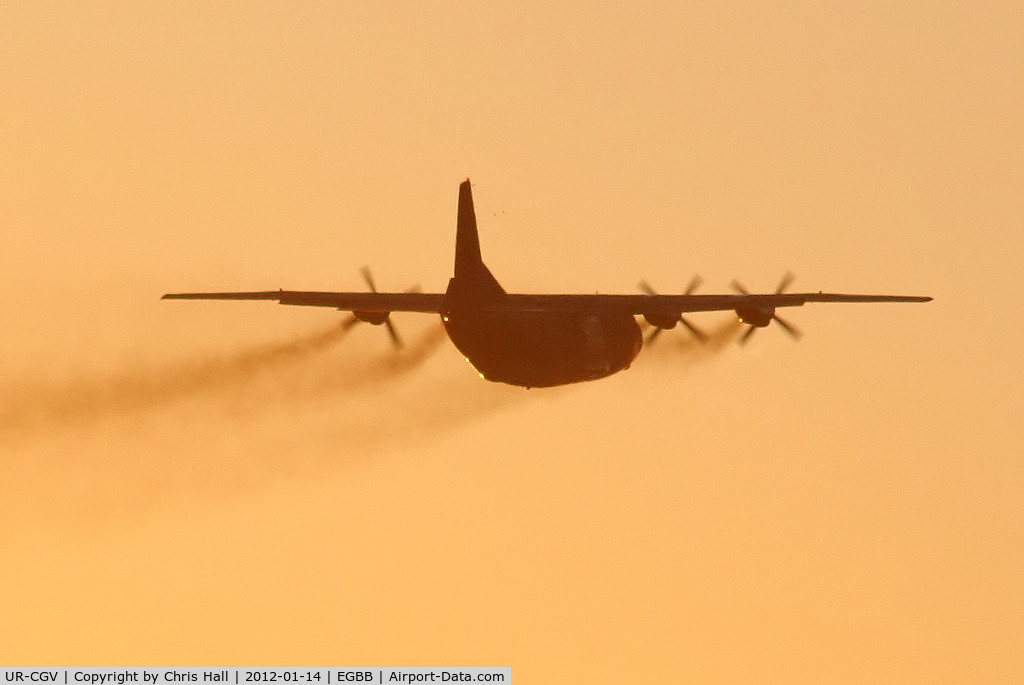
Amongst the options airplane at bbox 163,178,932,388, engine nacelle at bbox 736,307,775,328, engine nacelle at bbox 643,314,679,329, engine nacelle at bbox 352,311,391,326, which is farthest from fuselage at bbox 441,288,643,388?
engine nacelle at bbox 736,307,775,328

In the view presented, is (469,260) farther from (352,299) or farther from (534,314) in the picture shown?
(352,299)

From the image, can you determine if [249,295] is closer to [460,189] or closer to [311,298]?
[311,298]

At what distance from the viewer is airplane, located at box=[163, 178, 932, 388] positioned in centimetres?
7544

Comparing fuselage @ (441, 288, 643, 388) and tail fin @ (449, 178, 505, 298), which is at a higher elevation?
tail fin @ (449, 178, 505, 298)

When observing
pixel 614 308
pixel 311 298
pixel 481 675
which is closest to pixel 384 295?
pixel 311 298

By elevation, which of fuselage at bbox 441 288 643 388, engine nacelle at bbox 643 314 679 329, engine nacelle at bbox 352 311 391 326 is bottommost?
fuselage at bbox 441 288 643 388

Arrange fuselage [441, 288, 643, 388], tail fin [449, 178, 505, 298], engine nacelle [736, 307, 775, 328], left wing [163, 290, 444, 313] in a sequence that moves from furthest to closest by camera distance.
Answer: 1. engine nacelle [736, 307, 775, 328]
2. left wing [163, 290, 444, 313]
3. tail fin [449, 178, 505, 298]
4. fuselage [441, 288, 643, 388]

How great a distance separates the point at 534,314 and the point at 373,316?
7616mm

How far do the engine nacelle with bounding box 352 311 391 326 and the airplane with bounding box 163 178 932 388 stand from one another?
3cm

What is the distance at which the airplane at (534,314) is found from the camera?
75438 mm

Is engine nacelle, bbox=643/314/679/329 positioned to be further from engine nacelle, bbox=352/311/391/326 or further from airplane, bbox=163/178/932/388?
engine nacelle, bbox=352/311/391/326

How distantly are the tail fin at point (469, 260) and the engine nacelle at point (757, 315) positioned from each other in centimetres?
835

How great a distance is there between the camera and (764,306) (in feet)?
267

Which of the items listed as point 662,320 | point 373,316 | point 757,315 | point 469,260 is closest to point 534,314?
point 469,260
